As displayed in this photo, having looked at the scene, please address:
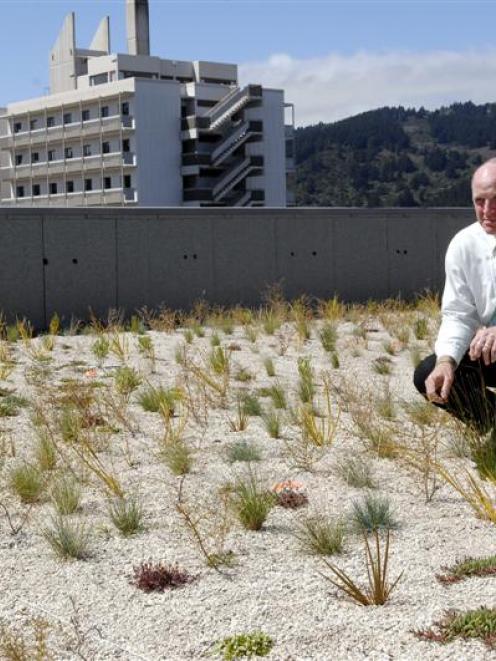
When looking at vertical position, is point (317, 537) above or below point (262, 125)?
below

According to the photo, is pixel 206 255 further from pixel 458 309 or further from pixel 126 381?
pixel 458 309

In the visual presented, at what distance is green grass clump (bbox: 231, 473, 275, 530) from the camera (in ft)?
18.6

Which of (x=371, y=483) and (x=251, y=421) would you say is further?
(x=251, y=421)

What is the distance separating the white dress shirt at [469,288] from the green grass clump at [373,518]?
823 millimetres

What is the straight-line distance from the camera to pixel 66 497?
20.1 feet

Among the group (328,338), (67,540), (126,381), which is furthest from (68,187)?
(67,540)

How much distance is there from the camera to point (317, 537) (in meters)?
5.27

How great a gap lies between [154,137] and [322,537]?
88.1m

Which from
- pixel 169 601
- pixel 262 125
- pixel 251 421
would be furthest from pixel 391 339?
pixel 262 125

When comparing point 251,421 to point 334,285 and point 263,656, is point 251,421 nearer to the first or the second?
point 263,656

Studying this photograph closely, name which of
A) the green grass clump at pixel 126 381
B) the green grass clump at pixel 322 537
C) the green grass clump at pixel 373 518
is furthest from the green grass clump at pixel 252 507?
the green grass clump at pixel 126 381

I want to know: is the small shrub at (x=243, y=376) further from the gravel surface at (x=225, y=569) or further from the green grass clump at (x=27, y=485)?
the green grass clump at (x=27, y=485)

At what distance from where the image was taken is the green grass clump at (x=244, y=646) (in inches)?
162

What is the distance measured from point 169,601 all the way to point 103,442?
3091mm
